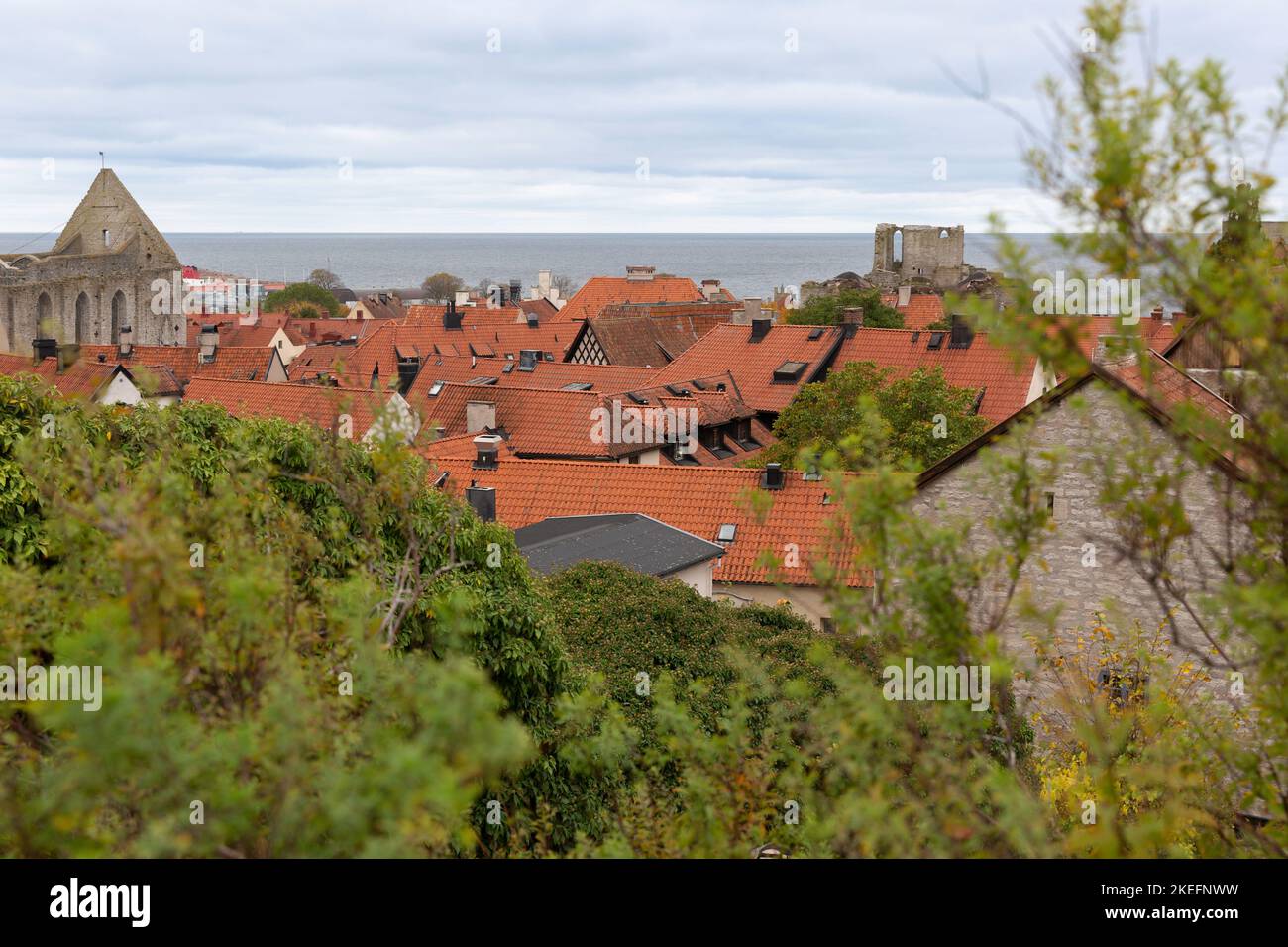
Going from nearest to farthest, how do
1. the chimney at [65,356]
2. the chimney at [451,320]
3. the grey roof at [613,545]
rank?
the chimney at [65,356], the grey roof at [613,545], the chimney at [451,320]

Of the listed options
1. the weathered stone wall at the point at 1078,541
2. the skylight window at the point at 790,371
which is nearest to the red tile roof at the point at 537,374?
the skylight window at the point at 790,371

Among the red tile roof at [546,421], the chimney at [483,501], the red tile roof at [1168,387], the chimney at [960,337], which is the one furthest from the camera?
the chimney at [960,337]

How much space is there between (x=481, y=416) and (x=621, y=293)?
53.5m

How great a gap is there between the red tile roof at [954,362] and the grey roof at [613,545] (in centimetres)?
1754

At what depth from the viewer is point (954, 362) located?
47.6m

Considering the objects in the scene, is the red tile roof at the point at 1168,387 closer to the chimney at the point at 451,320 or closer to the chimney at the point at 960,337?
the chimney at the point at 960,337

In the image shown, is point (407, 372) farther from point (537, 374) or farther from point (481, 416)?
point (481, 416)

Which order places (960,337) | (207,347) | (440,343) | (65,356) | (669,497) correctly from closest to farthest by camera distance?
(669,497) → (65,356) → (960,337) → (207,347) → (440,343)

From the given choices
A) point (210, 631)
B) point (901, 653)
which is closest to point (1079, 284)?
point (901, 653)

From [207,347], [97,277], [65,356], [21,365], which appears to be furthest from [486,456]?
[97,277]

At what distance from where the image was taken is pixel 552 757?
581 inches

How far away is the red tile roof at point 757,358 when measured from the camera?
162 feet

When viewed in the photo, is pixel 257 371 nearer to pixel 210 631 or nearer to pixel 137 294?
pixel 137 294

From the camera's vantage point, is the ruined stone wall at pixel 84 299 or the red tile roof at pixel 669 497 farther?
the ruined stone wall at pixel 84 299
